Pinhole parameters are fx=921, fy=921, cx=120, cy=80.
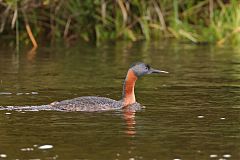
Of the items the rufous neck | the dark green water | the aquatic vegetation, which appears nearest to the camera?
the dark green water

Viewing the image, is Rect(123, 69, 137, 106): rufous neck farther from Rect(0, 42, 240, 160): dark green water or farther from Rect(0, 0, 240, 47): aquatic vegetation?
Rect(0, 0, 240, 47): aquatic vegetation

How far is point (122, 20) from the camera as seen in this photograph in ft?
79.4

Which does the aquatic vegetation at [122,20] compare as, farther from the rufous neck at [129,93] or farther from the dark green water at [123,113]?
the rufous neck at [129,93]

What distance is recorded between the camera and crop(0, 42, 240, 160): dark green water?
984 cm

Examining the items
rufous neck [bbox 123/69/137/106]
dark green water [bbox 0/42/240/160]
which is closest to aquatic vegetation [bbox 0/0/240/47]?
dark green water [bbox 0/42/240/160]

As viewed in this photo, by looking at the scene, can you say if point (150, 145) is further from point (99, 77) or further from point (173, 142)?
point (99, 77)

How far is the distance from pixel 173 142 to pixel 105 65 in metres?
9.21

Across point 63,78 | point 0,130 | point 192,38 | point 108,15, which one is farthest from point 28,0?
point 0,130

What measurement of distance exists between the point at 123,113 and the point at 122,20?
11.7 m

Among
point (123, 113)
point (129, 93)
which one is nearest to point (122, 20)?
point (129, 93)

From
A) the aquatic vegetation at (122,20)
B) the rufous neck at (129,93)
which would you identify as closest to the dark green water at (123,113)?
the rufous neck at (129,93)

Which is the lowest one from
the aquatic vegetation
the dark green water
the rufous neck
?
the dark green water

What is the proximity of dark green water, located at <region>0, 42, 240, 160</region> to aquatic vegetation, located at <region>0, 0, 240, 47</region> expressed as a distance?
63.9 inches

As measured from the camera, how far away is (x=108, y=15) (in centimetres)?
2427
